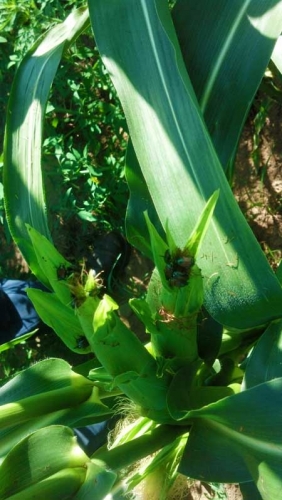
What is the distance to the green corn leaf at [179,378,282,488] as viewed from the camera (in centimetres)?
66

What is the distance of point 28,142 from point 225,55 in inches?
13.6

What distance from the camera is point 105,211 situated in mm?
1377

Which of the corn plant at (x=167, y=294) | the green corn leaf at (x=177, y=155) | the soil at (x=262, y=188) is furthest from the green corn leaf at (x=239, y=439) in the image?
the soil at (x=262, y=188)

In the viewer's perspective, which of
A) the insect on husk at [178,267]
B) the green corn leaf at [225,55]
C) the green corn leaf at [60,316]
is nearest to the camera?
the insect on husk at [178,267]

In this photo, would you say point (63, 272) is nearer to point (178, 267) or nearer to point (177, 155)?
point (178, 267)

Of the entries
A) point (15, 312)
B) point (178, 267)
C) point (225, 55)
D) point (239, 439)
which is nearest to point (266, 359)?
point (239, 439)

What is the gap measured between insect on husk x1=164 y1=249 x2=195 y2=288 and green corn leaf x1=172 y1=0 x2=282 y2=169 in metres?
0.36

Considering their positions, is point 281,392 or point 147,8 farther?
point 147,8

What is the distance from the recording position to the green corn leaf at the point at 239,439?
66 centimetres

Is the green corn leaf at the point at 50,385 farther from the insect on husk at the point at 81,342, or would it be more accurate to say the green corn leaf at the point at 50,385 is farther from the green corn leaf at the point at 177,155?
the green corn leaf at the point at 177,155

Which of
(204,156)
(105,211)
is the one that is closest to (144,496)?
(204,156)

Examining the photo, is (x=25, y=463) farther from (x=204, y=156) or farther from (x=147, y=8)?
(x=147, y=8)

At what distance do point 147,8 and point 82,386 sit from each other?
A: 0.57 meters

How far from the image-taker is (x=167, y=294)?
631 mm
